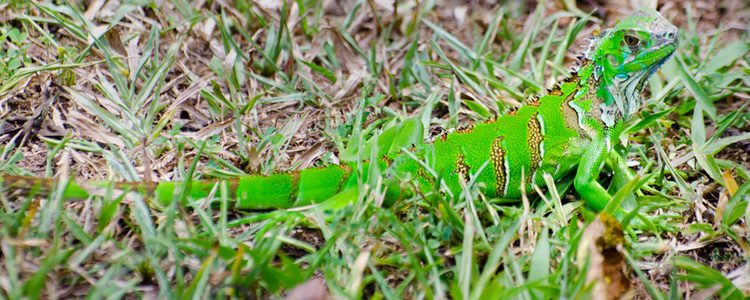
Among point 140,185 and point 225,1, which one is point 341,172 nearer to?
point 140,185

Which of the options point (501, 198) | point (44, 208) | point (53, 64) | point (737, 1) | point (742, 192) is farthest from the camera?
point (737, 1)

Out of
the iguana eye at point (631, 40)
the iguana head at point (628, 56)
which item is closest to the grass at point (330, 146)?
the iguana head at point (628, 56)

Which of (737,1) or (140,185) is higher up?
(140,185)

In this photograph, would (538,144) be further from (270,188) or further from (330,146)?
(270,188)

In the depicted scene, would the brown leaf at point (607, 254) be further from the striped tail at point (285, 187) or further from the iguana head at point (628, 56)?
the striped tail at point (285, 187)

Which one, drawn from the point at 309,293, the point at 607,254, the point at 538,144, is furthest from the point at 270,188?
the point at 607,254

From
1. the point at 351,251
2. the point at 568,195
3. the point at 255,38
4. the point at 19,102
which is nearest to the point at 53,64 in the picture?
the point at 19,102

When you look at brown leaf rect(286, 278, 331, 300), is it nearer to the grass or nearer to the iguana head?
the grass
